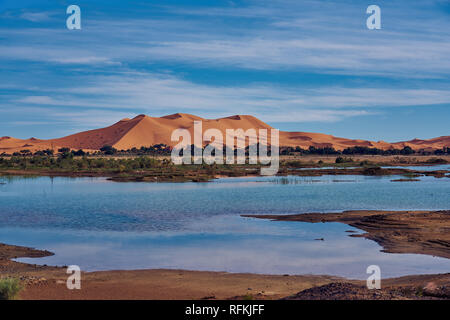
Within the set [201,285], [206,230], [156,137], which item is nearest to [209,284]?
[201,285]

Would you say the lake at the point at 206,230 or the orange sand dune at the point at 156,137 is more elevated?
the orange sand dune at the point at 156,137

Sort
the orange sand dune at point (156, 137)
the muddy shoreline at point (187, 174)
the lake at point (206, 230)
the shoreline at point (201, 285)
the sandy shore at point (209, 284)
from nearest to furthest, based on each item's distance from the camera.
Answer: the sandy shore at point (209, 284) < the shoreline at point (201, 285) < the lake at point (206, 230) < the muddy shoreline at point (187, 174) < the orange sand dune at point (156, 137)

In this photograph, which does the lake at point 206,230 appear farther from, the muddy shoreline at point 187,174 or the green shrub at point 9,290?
the muddy shoreline at point 187,174

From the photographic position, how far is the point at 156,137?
127 meters

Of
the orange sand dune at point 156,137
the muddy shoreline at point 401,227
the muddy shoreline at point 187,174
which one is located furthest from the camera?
the orange sand dune at point 156,137

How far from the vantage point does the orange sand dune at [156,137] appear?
405 ft

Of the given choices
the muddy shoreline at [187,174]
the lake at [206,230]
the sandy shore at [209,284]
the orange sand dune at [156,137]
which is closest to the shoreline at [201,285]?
the sandy shore at [209,284]

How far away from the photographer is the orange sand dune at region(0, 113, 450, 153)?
12344cm

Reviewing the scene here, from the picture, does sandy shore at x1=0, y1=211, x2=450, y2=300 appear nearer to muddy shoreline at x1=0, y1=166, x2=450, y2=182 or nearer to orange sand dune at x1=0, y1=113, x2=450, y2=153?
muddy shoreline at x1=0, y1=166, x2=450, y2=182

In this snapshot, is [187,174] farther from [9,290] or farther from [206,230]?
[9,290]

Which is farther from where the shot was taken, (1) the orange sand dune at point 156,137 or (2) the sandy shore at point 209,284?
(1) the orange sand dune at point 156,137

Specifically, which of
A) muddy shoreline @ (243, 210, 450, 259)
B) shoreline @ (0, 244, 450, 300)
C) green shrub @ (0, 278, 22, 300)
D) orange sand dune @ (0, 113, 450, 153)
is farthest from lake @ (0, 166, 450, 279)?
orange sand dune @ (0, 113, 450, 153)

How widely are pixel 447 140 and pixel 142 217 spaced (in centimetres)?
15211

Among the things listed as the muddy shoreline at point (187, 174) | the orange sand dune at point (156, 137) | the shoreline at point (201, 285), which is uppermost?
the orange sand dune at point (156, 137)
